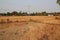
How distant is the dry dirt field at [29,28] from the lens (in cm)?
207

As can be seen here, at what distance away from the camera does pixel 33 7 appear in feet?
7.41

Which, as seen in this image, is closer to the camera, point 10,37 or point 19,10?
point 10,37

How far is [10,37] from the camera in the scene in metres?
2.06

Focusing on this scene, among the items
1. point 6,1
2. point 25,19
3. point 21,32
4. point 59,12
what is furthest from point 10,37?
point 59,12

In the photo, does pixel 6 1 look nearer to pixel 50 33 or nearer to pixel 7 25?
pixel 7 25

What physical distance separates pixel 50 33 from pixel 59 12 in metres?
0.37

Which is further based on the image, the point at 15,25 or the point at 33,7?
the point at 33,7

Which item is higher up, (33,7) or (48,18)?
(33,7)

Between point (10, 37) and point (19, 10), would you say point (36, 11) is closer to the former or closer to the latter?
point (19, 10)

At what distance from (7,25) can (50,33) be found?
2.05ft

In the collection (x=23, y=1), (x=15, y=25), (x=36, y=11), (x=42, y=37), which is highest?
(x=23, y=1)

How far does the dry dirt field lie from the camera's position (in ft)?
6.79

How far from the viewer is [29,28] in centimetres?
215

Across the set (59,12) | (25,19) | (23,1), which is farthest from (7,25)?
(59,12)
